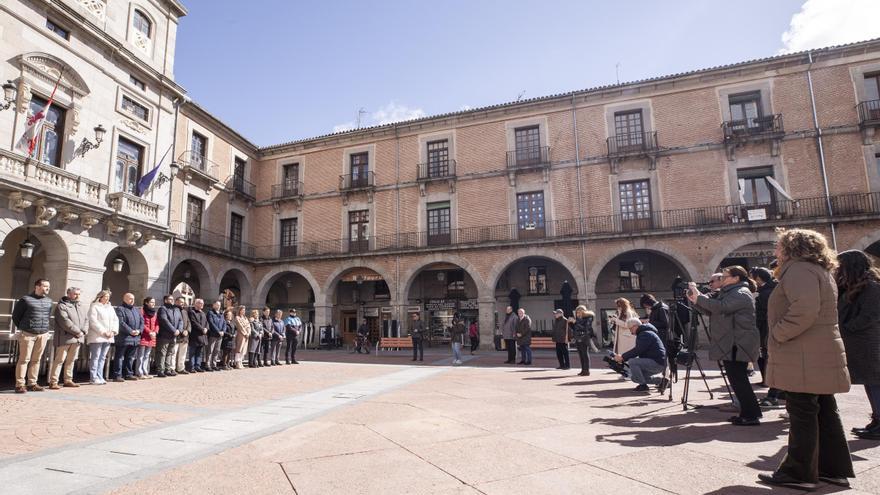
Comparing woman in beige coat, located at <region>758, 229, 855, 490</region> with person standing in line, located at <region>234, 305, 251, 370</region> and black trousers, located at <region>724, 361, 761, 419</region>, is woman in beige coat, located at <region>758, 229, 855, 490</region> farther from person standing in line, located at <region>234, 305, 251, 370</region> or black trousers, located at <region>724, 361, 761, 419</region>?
person standing in line, located at <region>234, 305, 251, 370</region>

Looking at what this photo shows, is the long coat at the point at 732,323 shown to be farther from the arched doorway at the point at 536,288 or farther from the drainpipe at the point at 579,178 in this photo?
the arched doorway at the point at 536,288

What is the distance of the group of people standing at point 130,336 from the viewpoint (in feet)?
24.8

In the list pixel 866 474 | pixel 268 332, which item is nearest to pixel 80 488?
pixel 866 474

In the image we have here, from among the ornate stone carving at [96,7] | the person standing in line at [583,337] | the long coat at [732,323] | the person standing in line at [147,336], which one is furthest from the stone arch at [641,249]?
the ornate stone carving at [96,7]

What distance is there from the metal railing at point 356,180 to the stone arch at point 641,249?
11.7 m

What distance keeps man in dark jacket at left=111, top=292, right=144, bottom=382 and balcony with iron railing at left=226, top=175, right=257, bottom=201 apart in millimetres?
14706

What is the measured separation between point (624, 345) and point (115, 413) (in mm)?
7467

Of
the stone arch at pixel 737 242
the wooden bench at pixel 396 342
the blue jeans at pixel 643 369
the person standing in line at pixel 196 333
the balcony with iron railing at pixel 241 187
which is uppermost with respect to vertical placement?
the balcony with iron railing at pixel 241 187

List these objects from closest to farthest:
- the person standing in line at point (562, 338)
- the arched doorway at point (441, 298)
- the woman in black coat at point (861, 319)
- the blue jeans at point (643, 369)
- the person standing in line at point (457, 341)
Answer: the woman in black coat at point (861, 319) < the blue jeans at point (643, 369) < the person standing in line at point (562, 338) < the person standing in line at point (457, 341) < the arched doorway at point (441, 298)

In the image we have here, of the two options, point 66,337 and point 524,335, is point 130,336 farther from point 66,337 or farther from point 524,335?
point 524,335

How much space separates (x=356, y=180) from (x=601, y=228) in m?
12.5

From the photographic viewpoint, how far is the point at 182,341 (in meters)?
10.6

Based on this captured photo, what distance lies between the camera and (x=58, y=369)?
7934 mm

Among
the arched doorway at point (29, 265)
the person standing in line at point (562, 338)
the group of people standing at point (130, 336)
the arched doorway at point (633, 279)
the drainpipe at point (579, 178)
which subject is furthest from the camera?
the arched doorway at point (633, 279)
